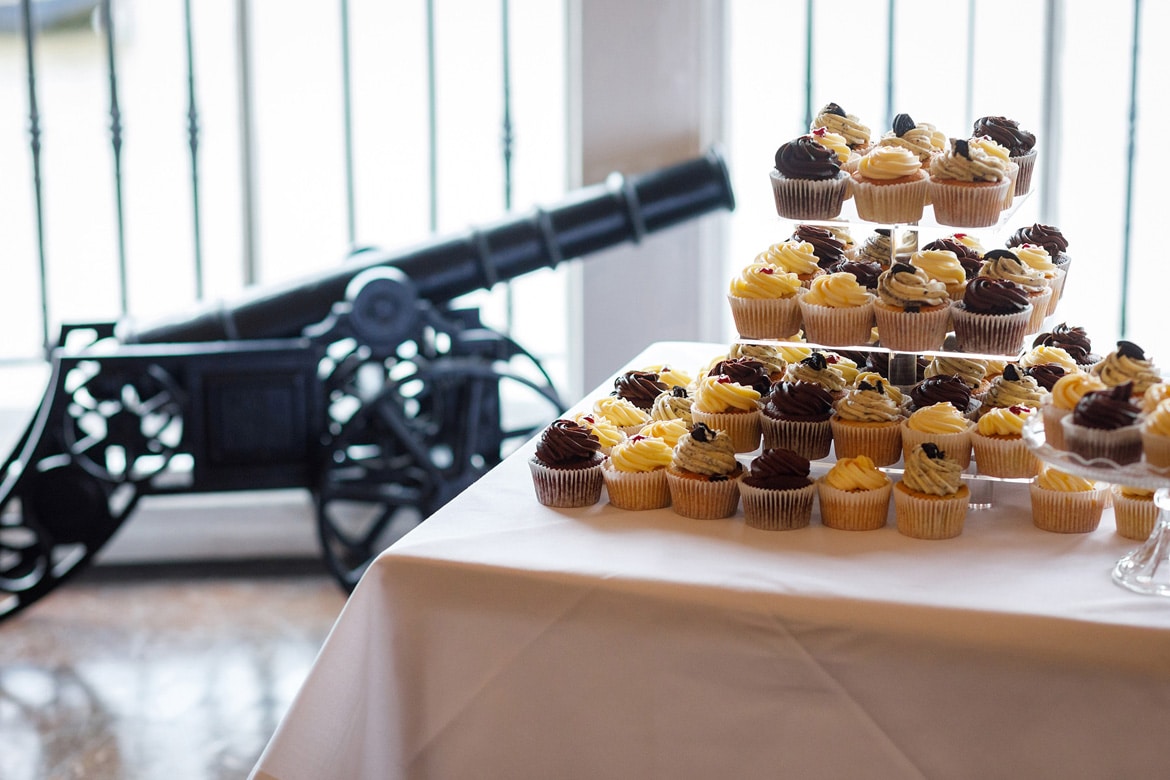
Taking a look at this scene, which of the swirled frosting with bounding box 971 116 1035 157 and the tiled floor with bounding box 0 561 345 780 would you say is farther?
the tiled floor with bounding box 0 561 345 780

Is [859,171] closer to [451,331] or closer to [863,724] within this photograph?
[863,724]

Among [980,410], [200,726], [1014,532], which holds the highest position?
[980,410]

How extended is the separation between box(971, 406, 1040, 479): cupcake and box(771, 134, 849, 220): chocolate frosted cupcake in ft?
1.11

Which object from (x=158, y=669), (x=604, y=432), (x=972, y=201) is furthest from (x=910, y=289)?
(x=158, y=669)

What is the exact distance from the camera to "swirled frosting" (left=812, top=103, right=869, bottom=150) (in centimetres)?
191

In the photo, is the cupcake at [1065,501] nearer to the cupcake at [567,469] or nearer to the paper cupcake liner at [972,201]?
the paper cupcake liner at [972,201]

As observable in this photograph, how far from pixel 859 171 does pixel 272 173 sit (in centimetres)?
275

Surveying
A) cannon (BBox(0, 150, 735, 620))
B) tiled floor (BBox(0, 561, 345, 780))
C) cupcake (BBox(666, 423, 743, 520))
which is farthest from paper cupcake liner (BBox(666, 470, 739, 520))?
cannon (BBox(0, 150, 735, 620))

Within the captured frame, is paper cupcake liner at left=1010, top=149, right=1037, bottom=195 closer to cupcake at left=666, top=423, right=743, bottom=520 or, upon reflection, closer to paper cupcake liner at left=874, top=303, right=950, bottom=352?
paper cupcake liner at left=874, top=303, right=950, bottom=352

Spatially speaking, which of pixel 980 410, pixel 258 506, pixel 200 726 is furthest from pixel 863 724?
pixel 258 506

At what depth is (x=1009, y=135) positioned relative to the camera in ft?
6.05

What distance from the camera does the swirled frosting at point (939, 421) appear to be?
162 cm

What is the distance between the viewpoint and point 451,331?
10.8 feet

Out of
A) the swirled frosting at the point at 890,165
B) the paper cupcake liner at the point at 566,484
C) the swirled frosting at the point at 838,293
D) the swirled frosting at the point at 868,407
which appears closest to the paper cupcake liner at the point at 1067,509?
the swirled frosting at the point at 868,407
